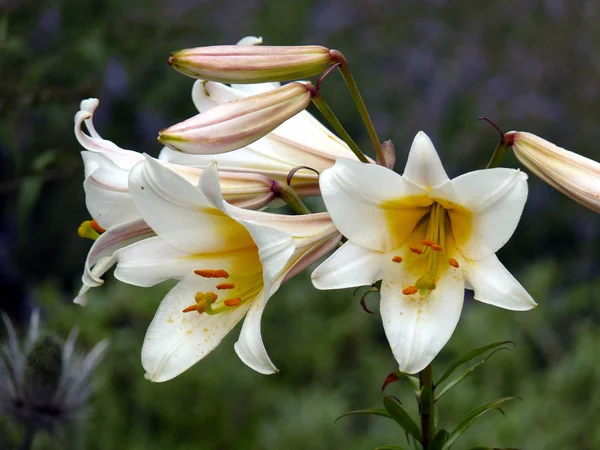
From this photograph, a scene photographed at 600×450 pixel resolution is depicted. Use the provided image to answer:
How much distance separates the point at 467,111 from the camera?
15.0 feet

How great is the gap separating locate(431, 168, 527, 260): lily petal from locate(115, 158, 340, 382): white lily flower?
0.64ft

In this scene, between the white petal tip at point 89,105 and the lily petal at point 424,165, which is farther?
the white petal tip at point 89,105

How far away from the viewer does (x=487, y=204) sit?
119 centimetres

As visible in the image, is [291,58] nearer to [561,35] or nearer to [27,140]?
[27,140]

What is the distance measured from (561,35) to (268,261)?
14.3 ft

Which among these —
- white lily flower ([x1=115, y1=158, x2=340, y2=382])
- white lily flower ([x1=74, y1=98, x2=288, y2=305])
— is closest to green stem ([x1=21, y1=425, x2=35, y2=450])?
white lily flower ([x1=74, y1=98, x2=288, y2=305])

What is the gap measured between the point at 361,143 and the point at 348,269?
10.9 ft

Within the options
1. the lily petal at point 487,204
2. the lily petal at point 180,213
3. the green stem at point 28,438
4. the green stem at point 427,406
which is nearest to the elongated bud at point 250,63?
the lily petal at point 180,213

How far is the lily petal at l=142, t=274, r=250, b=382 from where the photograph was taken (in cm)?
123

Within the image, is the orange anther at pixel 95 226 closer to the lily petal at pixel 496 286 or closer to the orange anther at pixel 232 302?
the orange anther at pixel 232 302

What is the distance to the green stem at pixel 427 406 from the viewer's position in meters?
1.28

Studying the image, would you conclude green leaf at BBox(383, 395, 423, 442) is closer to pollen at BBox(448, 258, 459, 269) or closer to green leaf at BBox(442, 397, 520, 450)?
green leaf at BBox(442, 397, 520, 450)

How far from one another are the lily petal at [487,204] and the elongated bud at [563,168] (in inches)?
4.5

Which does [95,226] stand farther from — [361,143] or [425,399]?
[361,143]
